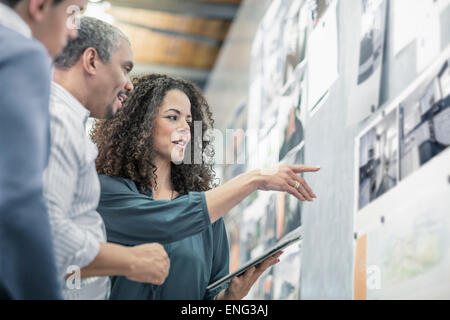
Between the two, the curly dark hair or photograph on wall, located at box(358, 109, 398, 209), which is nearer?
the curly dark hair

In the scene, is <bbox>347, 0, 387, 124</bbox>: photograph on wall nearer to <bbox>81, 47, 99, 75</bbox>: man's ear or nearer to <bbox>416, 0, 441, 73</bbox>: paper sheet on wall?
<bbox>416, 0, 441, 73</bbox>: paper sheet on wall

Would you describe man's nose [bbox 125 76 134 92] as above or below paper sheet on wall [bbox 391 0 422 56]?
below

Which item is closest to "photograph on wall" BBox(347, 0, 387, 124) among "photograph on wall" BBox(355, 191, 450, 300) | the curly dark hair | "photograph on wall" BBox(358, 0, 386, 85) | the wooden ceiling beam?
"photograph on wall" BBox(358, 0, 386, 85)

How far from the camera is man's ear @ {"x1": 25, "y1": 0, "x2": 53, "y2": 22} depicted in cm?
67

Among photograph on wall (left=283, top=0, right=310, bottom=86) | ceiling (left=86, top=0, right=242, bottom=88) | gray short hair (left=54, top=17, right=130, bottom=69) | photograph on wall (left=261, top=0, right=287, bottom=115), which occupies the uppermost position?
ceiling (left=86, top=0, right=242, bottom=88)

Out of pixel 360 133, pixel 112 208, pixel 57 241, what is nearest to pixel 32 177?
pixel 57 241

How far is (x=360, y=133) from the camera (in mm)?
1231

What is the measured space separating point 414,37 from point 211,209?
1.75 feet

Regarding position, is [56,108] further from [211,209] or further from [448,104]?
[448,104]

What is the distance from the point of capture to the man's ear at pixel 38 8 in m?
0.67

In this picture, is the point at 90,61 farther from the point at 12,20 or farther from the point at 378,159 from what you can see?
the point at 378,159

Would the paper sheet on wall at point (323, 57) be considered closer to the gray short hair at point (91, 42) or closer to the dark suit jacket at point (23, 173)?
the gray short hair at point (91, 42)

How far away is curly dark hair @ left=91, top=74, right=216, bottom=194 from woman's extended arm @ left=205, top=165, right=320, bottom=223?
52mm

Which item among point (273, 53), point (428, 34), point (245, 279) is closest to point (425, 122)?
point (428, 34)
